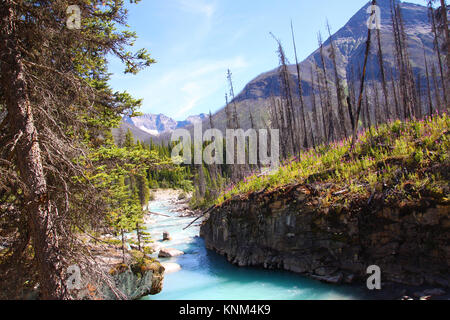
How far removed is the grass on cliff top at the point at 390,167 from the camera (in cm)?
761

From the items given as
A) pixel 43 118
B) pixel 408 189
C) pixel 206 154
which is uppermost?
pixel 206 154

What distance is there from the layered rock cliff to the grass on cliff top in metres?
0.44

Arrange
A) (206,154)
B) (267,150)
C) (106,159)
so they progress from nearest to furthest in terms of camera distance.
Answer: (106,159)
(267,150)
(206,154)

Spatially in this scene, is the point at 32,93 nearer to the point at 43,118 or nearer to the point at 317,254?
the point at 43,118

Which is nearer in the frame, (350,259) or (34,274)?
(34,274)

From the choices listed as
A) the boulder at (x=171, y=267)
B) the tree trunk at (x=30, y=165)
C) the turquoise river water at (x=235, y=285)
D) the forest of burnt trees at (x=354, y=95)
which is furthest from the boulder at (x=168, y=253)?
the tree trunk at (x=30, y=165)

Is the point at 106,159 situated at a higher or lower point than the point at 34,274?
higher

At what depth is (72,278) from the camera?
4211mm

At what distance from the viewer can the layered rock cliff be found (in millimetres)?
7059

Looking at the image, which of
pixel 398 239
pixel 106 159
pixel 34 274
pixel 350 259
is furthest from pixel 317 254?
pixel 34 274

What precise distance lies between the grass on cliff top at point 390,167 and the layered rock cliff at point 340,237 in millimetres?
441

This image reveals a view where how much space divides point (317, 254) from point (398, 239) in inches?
103

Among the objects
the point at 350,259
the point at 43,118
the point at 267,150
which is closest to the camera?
the point at 43,118

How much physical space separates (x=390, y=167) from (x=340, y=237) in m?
2.82
